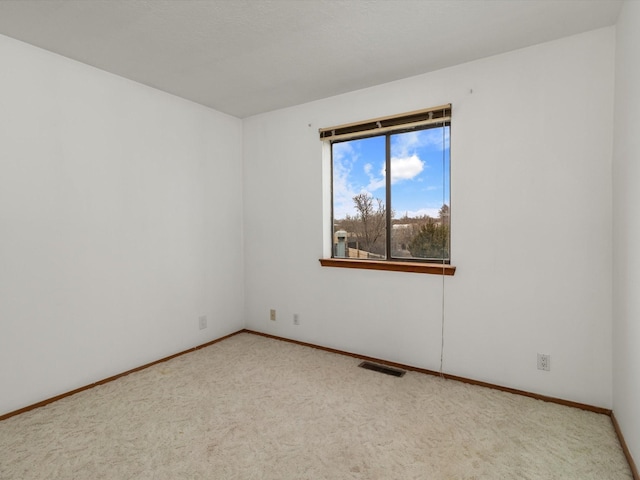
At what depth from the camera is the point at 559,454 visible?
1825 mm

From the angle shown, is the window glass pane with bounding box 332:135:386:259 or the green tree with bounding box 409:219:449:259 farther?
the window glass pane with bounding box 332:135:386:259

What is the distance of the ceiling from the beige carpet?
2.42m

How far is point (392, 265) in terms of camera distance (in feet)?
9.71

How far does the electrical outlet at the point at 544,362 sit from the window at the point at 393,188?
2.96ft

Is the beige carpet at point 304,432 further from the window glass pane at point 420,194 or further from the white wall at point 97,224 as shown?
the window glass pane at point 420,194

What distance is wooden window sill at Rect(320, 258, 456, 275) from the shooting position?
2.72 m

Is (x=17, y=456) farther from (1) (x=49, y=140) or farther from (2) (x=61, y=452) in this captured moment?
(1) (x=49, y=140)

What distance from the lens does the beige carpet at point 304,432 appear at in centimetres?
173

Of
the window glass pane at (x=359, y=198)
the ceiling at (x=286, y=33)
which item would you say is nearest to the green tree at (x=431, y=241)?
the window glass pane at (x=359, y=198)

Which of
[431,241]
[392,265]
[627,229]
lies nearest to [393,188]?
[431,241]

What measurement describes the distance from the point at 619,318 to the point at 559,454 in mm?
834

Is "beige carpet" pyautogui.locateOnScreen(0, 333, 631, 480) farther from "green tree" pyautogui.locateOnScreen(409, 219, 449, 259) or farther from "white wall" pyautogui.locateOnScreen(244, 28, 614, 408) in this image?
"green tree" pyautogui.locateOnScreen(409, 219, 449, 259)

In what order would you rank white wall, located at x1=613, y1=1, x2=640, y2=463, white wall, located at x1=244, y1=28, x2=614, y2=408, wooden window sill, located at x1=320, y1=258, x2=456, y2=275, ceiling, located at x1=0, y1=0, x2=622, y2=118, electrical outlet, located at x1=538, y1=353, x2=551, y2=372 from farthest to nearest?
wooden window sill, located at x1=320, y1=258, x2=456, y2=275, electrical outlet, located at x1=538, y1=353, x2=551, y2=372, white wall, located at x1=244, y1=28, x2=614, y2=408, ceiling, located at x1=0, y1=0, x2=622, y2=118, white wall, located at x1=613, y1=1, x2=640, y2=463

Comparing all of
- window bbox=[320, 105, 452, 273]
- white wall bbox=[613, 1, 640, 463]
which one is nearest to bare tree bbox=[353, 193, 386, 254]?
window bbox=[320, 105, 452, 273]
